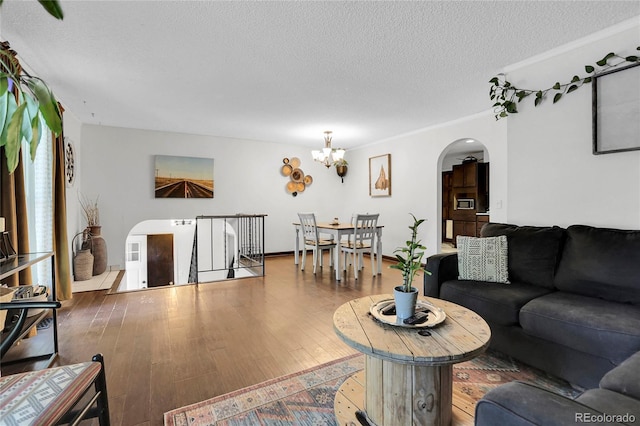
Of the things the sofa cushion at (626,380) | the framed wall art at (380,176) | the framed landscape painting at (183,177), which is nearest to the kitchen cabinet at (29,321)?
the sofa cushion at (626,380)

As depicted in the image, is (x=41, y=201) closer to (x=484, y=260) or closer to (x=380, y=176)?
(x=484, y=260)

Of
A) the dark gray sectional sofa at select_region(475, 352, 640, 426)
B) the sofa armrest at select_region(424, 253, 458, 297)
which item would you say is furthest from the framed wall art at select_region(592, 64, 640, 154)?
the dark gray sectional sofa at select_region(475, 352, 640, 426)

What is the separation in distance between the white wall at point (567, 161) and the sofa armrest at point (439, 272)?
912 millimetres

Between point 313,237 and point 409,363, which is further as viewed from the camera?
point 313,237

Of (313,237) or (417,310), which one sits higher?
(313,237)

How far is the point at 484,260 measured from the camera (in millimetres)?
2535

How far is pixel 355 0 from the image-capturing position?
6.47 ft

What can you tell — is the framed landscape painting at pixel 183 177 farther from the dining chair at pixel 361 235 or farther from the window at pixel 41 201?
the dining chair at pixel 361 235

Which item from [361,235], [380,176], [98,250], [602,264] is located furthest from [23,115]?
Result: [380,176]

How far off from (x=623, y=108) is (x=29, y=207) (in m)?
4.96

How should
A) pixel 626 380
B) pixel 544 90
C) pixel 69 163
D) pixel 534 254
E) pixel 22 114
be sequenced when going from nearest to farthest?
1. pixel 22 114
2. pixel 626 380
3. pixel 534 254
4. pixel 544 90
5. pixel 69 163

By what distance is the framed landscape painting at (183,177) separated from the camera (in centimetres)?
546

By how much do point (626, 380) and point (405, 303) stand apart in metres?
0.80

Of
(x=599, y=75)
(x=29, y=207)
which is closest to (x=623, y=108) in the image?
(x=599, y=75)
